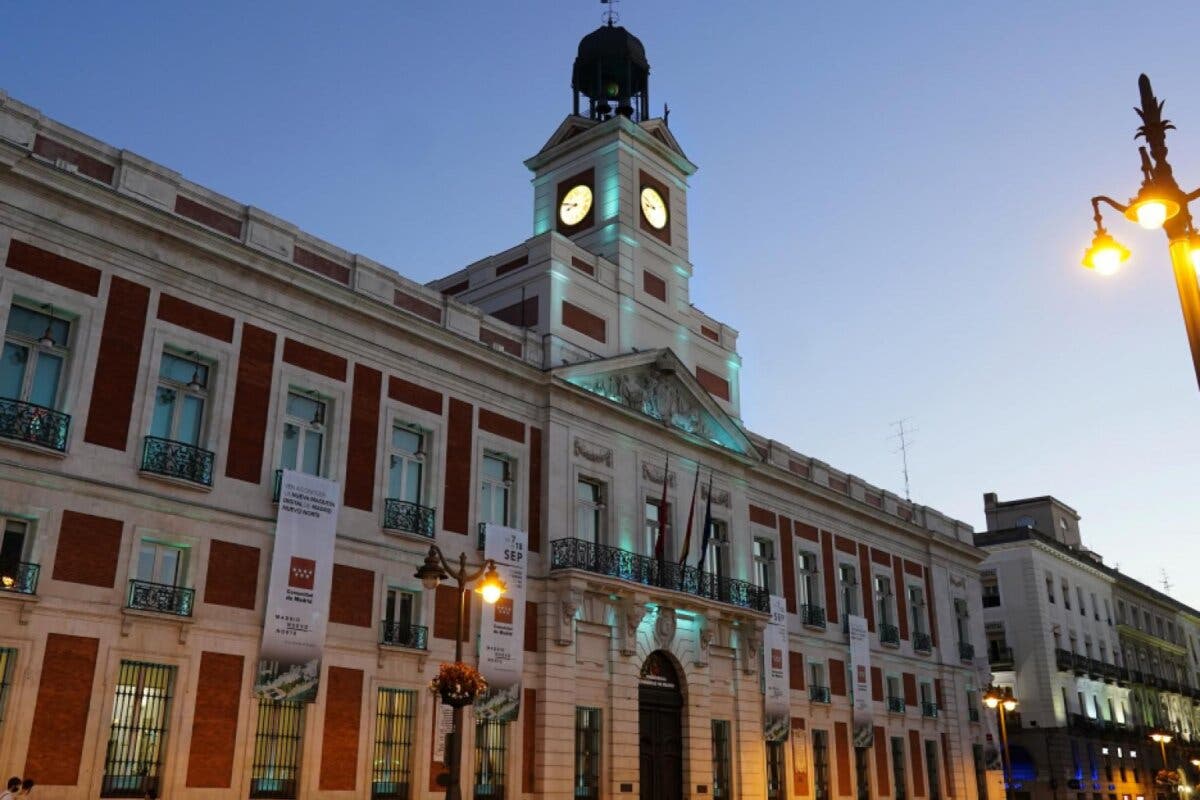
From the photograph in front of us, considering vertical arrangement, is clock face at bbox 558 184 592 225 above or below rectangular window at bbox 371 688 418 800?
above

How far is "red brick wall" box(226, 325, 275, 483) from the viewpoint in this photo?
2197cm

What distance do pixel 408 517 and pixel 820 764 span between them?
17.9 metres

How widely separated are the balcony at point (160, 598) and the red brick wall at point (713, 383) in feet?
59.4

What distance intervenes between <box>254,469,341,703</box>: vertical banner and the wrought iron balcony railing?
14.2 feet

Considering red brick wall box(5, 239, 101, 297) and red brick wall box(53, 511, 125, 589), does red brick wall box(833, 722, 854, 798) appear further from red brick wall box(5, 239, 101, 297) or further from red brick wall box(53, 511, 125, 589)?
red brick wall box(5, 239, 101, 297)

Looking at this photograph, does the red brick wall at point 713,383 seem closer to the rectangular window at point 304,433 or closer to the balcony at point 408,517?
the balcony at point 408,517

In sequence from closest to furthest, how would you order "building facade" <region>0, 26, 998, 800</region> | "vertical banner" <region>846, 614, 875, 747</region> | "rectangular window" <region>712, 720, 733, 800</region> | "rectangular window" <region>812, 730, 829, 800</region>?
"building facade" <region>0, 26, 998, 800</region>, "rectangular window" <region>712, 720, 733, 800</region>, "rectangular window" <region>812, 730, 829, 800</region>, "vertical banner" <region>846, 614, 875, 747</region>

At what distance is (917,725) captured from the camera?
4050 cm

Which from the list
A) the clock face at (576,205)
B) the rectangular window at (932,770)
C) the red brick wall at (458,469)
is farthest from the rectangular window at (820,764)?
the clock face at (576,205)

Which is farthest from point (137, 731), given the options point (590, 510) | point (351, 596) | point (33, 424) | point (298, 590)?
point (590, 510)

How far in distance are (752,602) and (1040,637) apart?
2815 centimetres

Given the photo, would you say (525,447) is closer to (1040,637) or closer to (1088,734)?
(1040,637)

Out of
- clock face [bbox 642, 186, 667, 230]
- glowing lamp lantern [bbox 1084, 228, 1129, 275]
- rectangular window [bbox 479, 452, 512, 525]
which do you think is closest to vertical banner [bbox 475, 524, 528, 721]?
rectangular window [bbox 479, 452, 512, 525]

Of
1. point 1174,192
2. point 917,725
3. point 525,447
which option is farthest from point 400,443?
point 917,725
